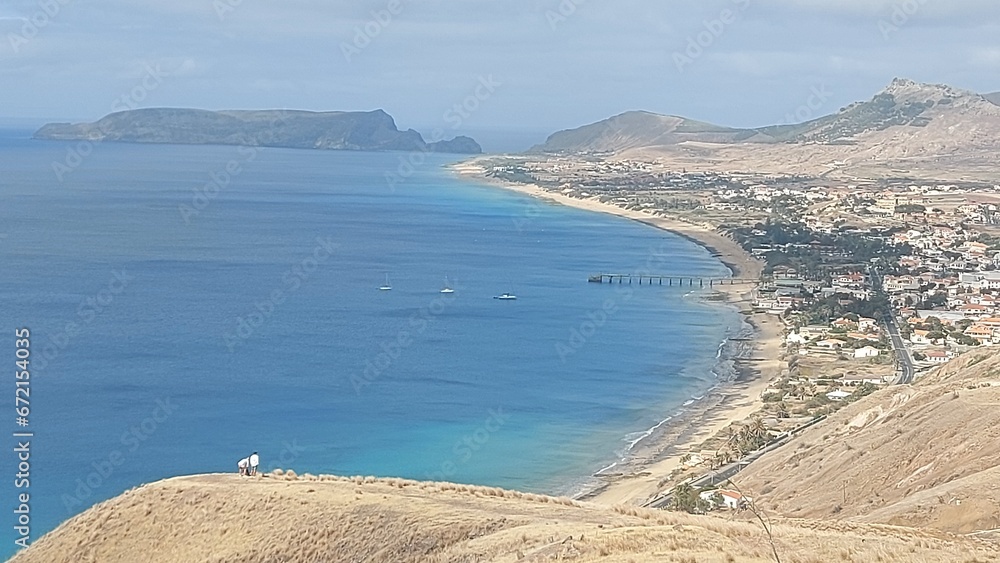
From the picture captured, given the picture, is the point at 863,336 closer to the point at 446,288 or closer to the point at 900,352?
the point at 900,352

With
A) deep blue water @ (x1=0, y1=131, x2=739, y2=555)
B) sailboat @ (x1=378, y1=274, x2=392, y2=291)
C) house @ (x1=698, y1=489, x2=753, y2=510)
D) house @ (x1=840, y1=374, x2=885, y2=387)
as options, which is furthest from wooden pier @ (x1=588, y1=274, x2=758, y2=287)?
house @ (x1=698, y1=489, x2=753, y2=510)

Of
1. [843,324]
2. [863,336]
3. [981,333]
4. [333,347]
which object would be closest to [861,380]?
[863,336]

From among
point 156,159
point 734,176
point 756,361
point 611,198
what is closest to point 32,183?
point 156,159

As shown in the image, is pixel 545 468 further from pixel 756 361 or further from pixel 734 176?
pixel 734 176

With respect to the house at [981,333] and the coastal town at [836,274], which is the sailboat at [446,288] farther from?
the house at [981,333]

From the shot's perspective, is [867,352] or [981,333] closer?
[867,352]

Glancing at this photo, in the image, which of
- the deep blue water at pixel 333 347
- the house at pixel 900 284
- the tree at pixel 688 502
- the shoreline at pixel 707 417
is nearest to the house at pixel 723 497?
the tree at pixel 688 502
